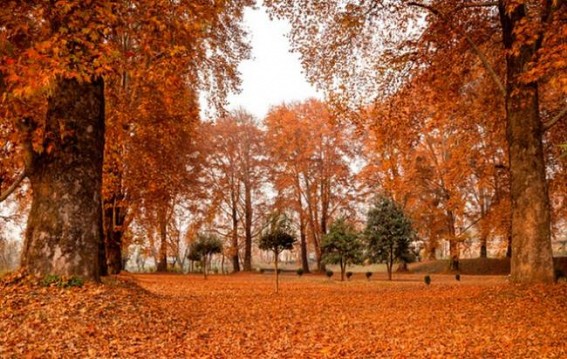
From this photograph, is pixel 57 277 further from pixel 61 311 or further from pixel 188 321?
pixel 188 321

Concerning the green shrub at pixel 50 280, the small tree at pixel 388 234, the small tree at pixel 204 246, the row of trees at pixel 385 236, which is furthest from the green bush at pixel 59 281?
the small tree at pixel 204 246

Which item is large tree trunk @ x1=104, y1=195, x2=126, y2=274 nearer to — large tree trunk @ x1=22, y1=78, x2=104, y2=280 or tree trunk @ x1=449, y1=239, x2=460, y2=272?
large tree trunk @ x1=22, y1=78, x2=104, y2=280

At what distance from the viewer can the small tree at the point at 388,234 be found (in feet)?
94.4

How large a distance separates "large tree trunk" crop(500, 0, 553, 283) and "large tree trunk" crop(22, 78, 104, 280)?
958 cm

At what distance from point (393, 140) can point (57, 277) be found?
11.3 m

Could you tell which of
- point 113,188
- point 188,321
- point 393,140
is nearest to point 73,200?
point 188,321

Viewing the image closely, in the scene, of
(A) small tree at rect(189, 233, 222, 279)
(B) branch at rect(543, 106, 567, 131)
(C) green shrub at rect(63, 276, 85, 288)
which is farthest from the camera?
(A) small tree at rect(189, 233, 222, 279)

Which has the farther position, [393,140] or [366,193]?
[366,193]

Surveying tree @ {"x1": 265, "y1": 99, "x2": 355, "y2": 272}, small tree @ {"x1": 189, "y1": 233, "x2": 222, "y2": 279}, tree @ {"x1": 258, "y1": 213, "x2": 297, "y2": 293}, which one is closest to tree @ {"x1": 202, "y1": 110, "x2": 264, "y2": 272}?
tree @ {"x1": 265, "y1": 99, "x2": 355, "y2": 272}

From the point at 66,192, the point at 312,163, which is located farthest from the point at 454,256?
the point at 66,192

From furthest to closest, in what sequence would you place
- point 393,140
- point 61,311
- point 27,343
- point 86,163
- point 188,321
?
point 393,140 < point 86,163 < point 188,321 < point 61,311 < point 27,343

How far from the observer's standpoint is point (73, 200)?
8453 mm

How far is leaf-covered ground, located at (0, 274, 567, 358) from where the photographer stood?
232 inches

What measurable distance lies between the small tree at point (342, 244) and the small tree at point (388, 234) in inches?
98.5
